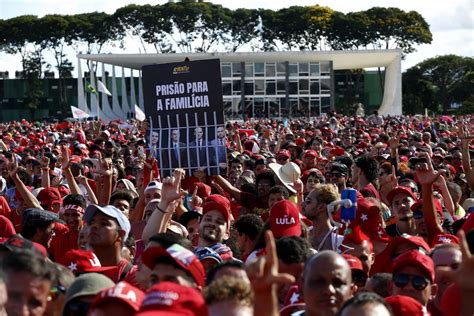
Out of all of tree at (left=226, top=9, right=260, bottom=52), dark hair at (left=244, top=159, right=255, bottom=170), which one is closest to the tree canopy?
tree at (left=226, top=9, right=260, bottom=52)

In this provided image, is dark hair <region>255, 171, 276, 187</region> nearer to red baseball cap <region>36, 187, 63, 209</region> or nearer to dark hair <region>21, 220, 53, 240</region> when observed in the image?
red baseball cap <region>36, 187, 63, 209</region>

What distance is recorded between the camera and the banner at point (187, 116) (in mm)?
10680

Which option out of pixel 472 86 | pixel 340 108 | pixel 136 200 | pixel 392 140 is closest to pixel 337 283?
pixel 136 200

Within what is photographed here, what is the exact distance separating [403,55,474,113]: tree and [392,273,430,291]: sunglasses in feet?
269

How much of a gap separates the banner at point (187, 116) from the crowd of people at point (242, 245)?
0.13m

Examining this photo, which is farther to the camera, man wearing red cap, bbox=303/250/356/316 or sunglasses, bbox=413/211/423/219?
sunglasses, bbox=413/211/423/219

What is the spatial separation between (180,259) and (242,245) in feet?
8.52

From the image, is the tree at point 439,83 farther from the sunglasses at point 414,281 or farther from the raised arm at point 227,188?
the sunglasses at point 414,281

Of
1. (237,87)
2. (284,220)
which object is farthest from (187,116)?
(237,87)

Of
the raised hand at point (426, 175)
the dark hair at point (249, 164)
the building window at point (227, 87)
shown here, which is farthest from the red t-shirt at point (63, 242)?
the building window at point (227, 87)

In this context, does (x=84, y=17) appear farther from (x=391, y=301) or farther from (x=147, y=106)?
(x=391, y=301)

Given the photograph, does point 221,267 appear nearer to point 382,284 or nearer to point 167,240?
point 167,240

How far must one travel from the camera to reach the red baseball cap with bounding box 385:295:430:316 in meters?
5.10

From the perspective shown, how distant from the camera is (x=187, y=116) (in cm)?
1083
